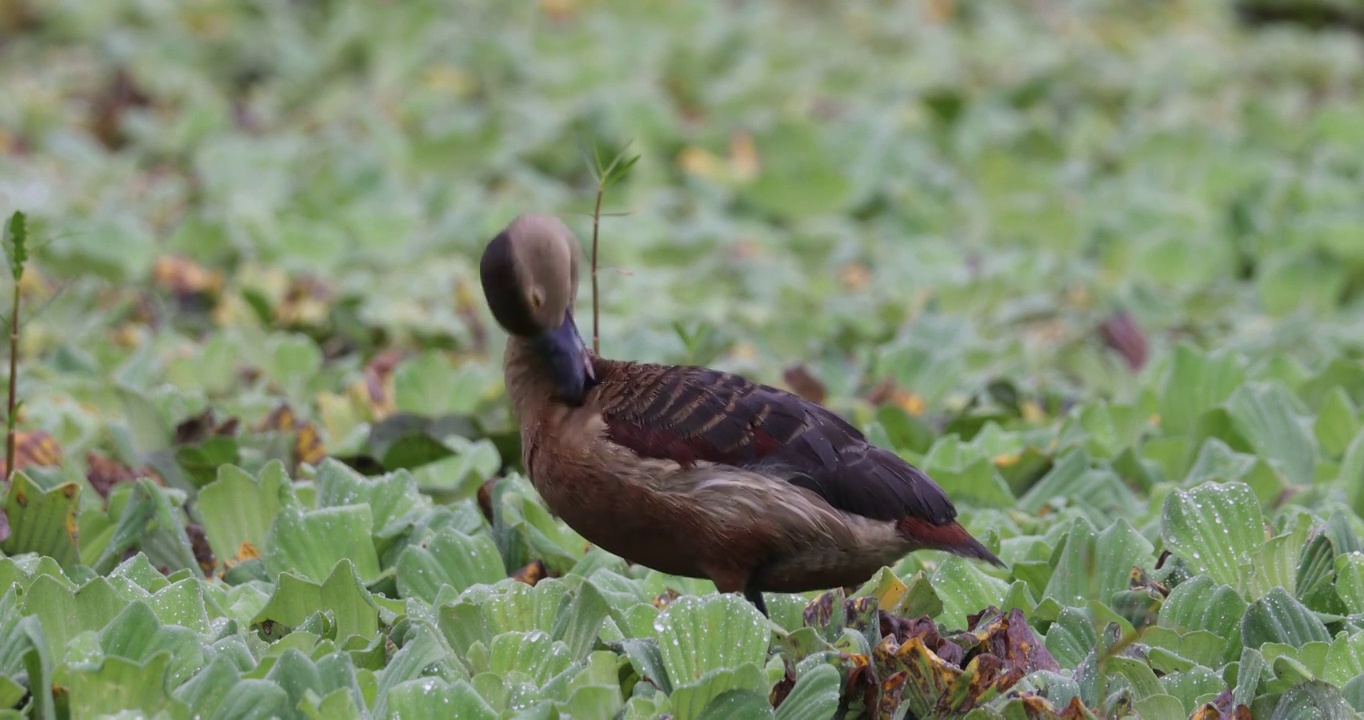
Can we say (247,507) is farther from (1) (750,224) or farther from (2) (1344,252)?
(2) (1344,252)

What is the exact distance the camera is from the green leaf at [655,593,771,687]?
2535 millimetres

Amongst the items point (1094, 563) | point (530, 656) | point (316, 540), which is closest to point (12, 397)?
point (316, 540)

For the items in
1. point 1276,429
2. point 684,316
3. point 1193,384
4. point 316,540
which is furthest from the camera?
point 684,316

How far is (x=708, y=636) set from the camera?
2547mm

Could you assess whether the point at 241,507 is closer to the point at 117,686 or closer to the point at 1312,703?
the point at 117,686

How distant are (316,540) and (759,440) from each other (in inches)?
33.3

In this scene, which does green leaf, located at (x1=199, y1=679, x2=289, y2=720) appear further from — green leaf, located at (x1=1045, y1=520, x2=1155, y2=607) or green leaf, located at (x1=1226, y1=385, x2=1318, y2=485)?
green leaf, located at (x1=1226, y1=385, x2=1318, y2=485)

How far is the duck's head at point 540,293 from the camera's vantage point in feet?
9.35

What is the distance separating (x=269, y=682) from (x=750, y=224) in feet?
13.7

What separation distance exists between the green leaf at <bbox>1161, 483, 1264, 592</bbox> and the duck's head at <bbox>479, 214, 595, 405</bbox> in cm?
101

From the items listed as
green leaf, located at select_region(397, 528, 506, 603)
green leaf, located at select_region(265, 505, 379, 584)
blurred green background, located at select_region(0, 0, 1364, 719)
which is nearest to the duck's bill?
blurred green background, located at select_region(0, 0, 1364, 719)

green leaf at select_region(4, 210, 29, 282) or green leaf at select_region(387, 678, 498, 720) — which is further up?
green leaf at select_region(4, 210, 29, 282)

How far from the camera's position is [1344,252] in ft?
18.5

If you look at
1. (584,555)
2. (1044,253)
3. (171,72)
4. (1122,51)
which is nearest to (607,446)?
(584,555)
